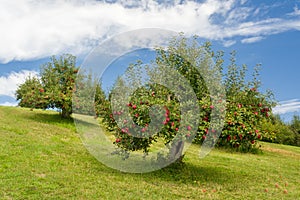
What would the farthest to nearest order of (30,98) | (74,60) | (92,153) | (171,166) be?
1. (74,60)
2. (30,98)
3. (92,153)
4. (171,166)

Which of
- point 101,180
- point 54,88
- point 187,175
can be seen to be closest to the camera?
point 101,180

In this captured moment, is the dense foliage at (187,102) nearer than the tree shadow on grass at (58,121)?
Yes

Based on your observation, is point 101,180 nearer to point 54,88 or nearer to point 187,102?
point 187,102

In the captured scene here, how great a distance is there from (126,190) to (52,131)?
44.7 ft

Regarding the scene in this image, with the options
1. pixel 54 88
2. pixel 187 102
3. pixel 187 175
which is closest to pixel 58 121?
pixel 54 88

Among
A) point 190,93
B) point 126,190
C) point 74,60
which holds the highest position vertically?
point 74,60

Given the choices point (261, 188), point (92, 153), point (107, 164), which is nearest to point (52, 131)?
point (92, 153)

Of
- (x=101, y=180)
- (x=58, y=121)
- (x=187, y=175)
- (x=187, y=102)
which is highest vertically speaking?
(x=187, y=102)

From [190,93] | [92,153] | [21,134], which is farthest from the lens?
[21,134]

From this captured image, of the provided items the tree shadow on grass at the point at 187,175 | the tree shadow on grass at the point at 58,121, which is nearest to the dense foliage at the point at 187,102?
the tree shadow on grass at the point at 187,175

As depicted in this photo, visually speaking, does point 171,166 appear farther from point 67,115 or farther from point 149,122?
point 67,115

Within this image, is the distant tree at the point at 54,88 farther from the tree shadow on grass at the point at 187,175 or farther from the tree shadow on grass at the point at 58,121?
the tree shadow on grass at the point at 187,175

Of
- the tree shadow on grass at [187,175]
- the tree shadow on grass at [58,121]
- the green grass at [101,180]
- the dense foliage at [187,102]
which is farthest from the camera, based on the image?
the tree shadow on grass at [58,121]

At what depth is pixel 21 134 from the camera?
1781 cm
